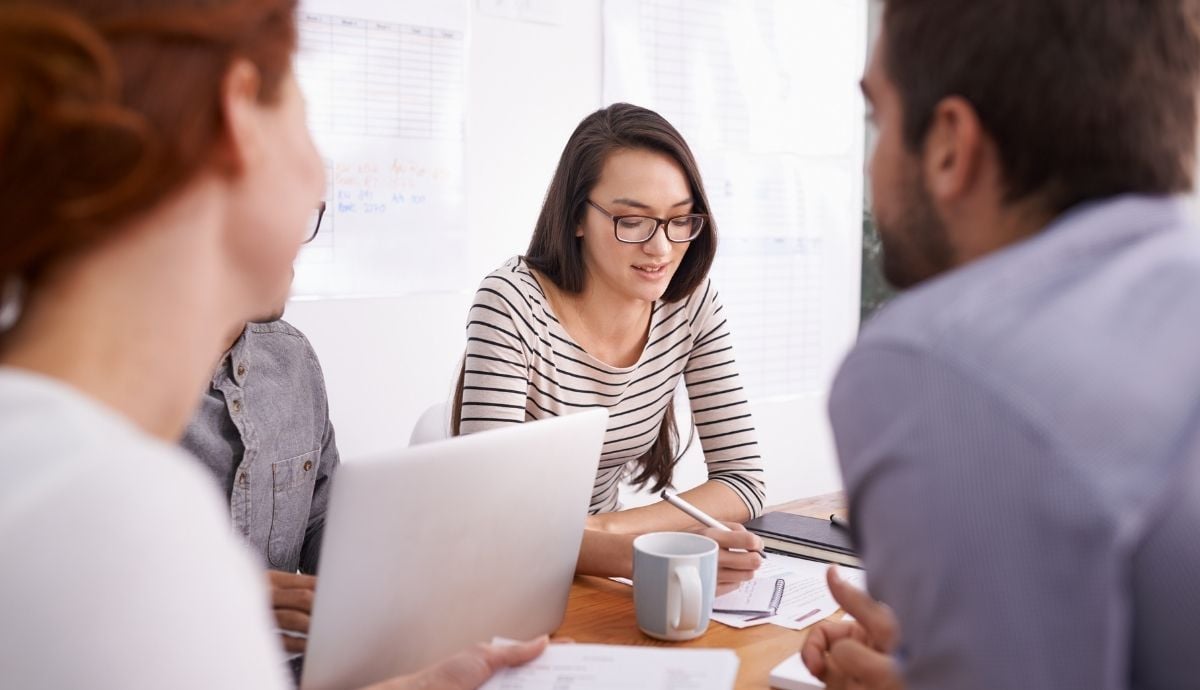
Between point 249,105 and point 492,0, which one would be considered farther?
point 492,0

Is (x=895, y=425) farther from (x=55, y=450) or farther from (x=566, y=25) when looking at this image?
(x=566, y=25)

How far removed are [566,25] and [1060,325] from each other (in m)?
2.76

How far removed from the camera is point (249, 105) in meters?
0.60

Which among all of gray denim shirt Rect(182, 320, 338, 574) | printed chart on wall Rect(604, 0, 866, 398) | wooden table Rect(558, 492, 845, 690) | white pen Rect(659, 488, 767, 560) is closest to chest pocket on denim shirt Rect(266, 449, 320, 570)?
gray denim shirt Rect(182, 320, 338, 574)

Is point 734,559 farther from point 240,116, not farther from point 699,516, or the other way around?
point 240,116

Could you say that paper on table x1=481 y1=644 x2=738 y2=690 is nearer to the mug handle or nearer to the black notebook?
the mug handle

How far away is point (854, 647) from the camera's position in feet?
3.36

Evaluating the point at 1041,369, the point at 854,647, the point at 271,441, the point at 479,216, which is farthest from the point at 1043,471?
the point at 479,216

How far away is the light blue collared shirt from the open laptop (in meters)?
0.47

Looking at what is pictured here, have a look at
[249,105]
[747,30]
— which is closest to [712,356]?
[249,105]

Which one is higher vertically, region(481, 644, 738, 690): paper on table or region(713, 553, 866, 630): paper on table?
region(481, 644, 738, 690): paper on table

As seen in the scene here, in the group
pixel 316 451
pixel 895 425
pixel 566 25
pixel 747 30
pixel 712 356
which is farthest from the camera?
pixel 747 30

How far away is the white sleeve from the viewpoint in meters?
0.47

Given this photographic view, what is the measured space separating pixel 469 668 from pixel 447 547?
12 cm
